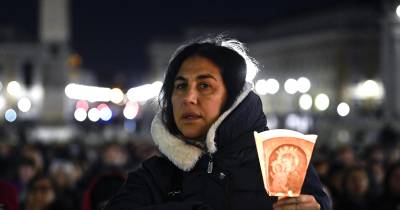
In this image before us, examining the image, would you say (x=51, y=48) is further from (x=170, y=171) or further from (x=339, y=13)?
(x=339, y=13)

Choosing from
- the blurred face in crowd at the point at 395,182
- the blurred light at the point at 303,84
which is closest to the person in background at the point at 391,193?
the blurred face in crowd at the point at 395,182

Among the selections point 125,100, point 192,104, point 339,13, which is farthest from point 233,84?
point 125,100

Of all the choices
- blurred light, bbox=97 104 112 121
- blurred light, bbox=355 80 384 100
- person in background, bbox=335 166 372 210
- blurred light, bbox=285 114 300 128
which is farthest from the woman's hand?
blurred light, bbox=97 104 112 121

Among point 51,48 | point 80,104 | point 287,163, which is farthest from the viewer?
point 80,104

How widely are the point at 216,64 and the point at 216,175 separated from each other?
0.41m

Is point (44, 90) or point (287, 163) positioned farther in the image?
point (44, 90)

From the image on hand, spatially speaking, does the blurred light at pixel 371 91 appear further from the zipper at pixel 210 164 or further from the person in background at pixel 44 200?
the zipper at pixel 210 164

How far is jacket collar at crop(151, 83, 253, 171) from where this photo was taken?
9.39 feet

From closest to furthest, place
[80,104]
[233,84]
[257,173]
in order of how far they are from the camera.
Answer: [257,173] → [233,84] → [80,104]

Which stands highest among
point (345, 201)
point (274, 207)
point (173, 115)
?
point (173, 115)

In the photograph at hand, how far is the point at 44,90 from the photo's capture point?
143 ft

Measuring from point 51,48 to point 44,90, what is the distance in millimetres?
2295

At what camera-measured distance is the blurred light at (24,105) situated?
90.3m

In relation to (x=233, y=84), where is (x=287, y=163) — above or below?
below
